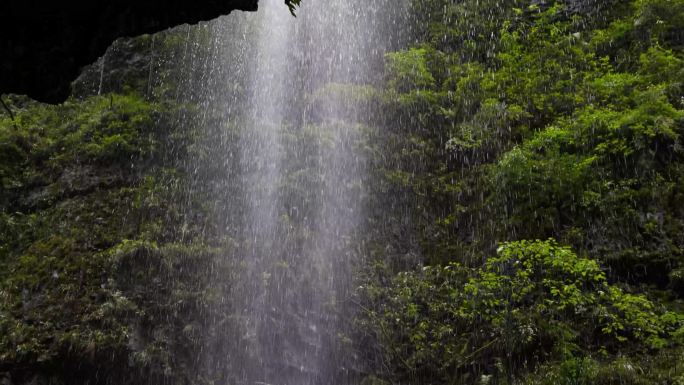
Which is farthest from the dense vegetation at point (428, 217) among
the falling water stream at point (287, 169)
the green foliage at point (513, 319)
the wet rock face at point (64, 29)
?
the wet rock face at point (64, 29)

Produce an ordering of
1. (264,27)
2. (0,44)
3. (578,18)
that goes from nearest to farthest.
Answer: (0,44) → (578,18) → (264,27)

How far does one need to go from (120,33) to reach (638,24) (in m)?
11.0

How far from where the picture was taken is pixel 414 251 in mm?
9523

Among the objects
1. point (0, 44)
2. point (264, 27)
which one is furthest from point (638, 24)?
point (0, 44)

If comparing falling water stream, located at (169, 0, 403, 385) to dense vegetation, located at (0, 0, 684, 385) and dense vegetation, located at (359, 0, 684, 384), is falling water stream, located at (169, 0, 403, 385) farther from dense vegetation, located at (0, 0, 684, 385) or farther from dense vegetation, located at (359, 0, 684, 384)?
dense vegetation, located at (359, 0, 684, 384)

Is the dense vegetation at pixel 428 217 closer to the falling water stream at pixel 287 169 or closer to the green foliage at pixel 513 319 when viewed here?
the green foliage at pixel 513 319

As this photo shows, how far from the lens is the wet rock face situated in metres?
3.79

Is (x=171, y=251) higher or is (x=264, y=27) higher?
(x=264, y=27)

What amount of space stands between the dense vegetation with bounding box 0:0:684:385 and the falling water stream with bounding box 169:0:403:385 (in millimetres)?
138

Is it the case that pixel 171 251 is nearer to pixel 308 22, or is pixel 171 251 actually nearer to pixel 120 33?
pixel 120 33

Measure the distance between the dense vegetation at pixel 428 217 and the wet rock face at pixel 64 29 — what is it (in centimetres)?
461

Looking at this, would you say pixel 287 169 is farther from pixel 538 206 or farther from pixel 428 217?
pixel 538 206

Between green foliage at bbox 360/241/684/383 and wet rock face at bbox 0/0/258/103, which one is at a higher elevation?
wet rock face at bbox 0/0/258/103

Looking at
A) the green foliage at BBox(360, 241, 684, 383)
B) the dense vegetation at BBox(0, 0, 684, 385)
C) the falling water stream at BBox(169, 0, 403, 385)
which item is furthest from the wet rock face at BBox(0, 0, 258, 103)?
the green foliage at BBox(360, 241, 684, 383)
